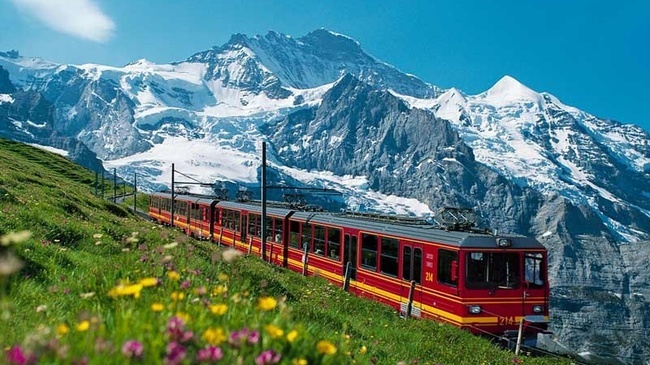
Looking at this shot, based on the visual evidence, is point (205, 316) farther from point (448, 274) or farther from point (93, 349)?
point (448, 274)

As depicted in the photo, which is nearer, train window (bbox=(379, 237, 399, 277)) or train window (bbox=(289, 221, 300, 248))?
train window (bbox=(379, 237, 399, 277))

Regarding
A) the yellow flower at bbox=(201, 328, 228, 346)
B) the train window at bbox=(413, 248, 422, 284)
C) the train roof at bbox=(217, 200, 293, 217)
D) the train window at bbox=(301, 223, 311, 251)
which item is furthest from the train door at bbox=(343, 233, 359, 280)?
the yellow flower at bbox=(201, 328, 228, 346)

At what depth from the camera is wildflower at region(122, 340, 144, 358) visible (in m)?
2.57

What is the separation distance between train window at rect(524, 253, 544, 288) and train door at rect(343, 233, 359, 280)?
7077 millimetres

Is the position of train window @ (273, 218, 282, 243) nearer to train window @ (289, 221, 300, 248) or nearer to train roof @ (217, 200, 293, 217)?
train roof @ (217, 200, 293, 217)

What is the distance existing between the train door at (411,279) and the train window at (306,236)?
8.57 meters

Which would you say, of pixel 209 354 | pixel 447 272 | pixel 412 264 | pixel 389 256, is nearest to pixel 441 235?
pixel 447 272

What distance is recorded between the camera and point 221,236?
135ft

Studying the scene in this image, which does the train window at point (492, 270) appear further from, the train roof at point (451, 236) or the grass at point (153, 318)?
the grass at point (153, 318)

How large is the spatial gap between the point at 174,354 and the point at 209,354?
7.4 inches

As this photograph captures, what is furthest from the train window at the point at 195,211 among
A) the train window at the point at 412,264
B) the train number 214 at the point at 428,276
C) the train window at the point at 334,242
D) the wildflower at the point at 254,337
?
the wildflower at the point at 254,337

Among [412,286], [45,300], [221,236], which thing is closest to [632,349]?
[221,236]

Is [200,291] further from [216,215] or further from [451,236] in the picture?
[216,215]

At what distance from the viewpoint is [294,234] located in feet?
96.7
